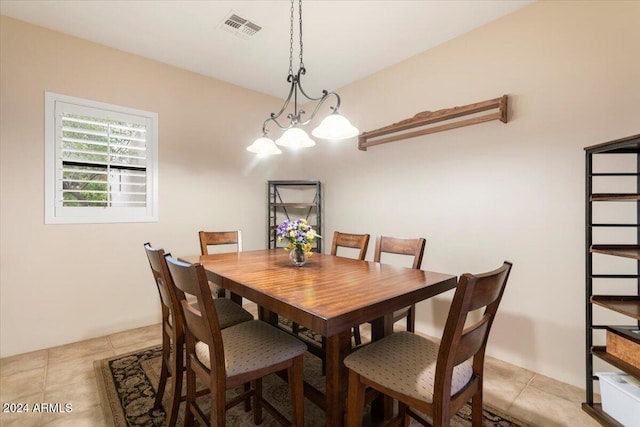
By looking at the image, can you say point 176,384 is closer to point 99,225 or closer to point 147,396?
point 147,396

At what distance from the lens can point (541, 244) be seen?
82.5 inches

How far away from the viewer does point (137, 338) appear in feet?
8.70

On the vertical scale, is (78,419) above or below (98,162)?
below

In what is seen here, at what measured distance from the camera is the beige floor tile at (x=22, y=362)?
6.91 ft

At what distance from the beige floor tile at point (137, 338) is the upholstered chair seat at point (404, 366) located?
83.7 inches

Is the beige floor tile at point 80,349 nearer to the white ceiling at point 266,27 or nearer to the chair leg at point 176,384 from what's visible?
the chair leg at point 176,384

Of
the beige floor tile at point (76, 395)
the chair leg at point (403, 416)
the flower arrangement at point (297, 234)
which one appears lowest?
the beige floor tile at point (76, 395)

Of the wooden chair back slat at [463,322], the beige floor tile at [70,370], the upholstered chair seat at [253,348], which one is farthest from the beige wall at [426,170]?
the upholstered chair seat at [253,348]

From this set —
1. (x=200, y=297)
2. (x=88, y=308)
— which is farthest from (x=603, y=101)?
(x=88, y=308)

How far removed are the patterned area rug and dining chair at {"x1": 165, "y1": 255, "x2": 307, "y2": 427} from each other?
262 millimetres

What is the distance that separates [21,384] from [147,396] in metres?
0.92

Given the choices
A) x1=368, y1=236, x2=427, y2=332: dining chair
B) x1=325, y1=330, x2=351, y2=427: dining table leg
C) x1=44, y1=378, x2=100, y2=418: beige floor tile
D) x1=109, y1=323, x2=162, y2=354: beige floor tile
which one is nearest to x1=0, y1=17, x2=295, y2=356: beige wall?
x1=109, y1=323, x2=162, y2=354: beige floor tile

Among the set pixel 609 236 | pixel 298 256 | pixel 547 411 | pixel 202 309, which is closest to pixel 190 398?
pixel 202 309

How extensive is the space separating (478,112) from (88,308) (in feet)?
12.4
